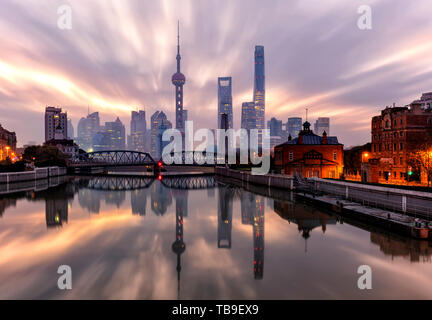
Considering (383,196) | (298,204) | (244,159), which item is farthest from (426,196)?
(244,159)

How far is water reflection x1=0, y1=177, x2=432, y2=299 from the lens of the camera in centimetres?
1427

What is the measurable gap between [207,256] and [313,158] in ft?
175

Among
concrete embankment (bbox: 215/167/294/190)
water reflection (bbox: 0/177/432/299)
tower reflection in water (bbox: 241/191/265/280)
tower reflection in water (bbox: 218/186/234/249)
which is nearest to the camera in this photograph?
water reflection (bbox: 0/177/432/299)

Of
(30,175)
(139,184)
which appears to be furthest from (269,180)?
(30,175)

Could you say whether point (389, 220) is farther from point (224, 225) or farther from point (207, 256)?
point (207, 256)

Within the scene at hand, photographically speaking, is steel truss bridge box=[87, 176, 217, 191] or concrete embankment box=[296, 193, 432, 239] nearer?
concrete embankment box=[296, 193, 432, 239]

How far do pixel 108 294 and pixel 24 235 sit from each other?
17.6 meters

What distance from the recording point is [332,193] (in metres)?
45.7

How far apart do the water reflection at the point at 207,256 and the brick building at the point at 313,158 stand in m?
32.4

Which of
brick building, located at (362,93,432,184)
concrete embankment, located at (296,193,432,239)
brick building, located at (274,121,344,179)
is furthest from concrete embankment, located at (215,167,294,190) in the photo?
concrete embankment, located at (296,193,432,239)

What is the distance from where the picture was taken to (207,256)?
1977 centimetres

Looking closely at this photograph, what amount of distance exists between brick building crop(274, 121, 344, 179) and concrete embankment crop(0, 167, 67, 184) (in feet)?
245

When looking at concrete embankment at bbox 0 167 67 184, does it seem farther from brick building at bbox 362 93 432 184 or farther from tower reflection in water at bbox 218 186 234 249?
brick building at bbox 362 93 432 184

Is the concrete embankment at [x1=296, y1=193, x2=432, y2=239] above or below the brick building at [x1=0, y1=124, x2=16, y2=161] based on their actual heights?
below
